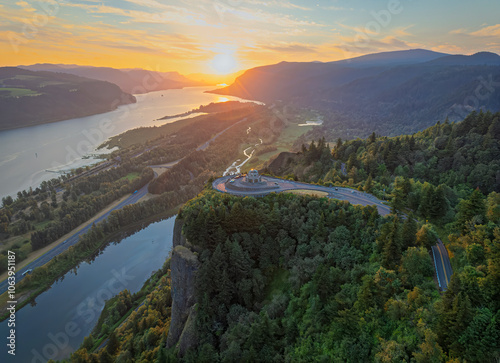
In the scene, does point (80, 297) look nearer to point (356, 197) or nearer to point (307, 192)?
point (307, 192)

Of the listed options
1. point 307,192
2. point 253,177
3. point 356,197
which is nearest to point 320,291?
point 356,197

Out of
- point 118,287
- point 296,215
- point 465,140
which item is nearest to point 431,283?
point 296,215

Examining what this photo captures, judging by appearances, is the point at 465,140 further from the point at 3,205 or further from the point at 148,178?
the point at 3,205

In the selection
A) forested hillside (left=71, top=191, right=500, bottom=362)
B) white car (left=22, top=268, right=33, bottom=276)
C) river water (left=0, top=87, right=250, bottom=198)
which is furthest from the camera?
river water (left=0, top=87, right=250, bottom=198)

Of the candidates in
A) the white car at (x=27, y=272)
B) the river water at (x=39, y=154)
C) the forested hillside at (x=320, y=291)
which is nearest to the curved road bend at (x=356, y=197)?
the forested hillside at (x=320, y=291)

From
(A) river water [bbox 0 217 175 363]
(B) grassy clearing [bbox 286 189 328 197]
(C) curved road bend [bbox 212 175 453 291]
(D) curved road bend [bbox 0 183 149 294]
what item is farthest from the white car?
(B) grassy clearing [bbox 286 189 328 197]

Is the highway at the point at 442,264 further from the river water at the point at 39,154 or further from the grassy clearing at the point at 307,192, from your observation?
the river water at the point at 39,154

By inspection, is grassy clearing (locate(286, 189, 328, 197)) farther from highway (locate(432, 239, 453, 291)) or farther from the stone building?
highway (locate(432, 239, 453, 291))
